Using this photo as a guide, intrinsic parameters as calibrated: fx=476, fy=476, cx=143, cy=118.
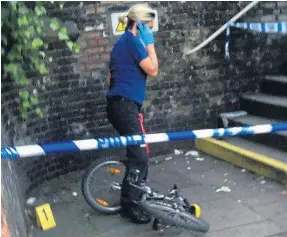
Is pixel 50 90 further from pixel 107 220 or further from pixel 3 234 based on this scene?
pixel 3 234

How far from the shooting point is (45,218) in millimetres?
4773

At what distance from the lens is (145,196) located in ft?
14.6

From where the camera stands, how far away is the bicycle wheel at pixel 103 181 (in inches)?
192

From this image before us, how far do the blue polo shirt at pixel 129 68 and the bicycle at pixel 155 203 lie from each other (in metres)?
0.78

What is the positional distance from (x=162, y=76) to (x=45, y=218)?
2812 mm

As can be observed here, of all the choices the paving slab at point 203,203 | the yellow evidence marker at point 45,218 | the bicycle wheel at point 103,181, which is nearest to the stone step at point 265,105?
the paving slab at point 203,203

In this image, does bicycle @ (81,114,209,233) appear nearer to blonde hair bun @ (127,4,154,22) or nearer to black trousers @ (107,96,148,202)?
black trousers @ (107,96,148,202)

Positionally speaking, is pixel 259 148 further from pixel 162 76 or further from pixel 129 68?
pixel 129 68

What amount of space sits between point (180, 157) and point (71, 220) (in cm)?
233

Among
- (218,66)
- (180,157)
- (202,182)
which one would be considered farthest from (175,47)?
(202,182)

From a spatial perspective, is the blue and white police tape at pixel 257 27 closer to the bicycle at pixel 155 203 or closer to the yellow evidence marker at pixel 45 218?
the bicycle at pixel 155 203

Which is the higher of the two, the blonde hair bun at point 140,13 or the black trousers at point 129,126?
Answer: the blonde hair bun at point 140,13

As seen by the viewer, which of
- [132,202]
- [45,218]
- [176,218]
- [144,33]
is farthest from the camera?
[45,218]

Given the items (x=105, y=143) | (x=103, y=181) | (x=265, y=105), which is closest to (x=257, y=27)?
(x=265, y=105)
